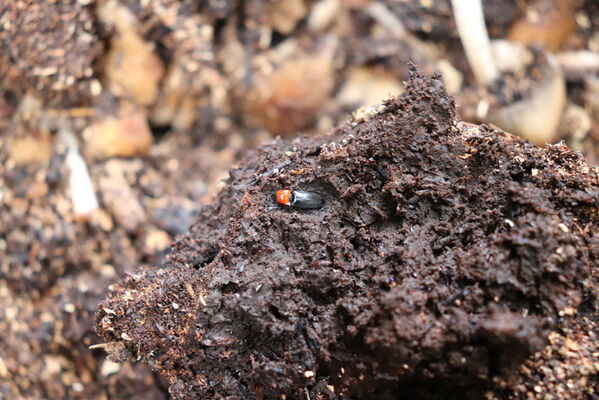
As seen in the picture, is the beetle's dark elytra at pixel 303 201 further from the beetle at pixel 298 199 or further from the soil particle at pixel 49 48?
the soil particle at pixel 49 48

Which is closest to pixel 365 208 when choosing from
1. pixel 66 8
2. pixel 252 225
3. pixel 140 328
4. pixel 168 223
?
pixel 252 225

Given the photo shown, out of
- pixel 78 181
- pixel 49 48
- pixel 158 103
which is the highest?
pixel 49 48

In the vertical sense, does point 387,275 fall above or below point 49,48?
below

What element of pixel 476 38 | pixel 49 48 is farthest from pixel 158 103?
pixel 476 38

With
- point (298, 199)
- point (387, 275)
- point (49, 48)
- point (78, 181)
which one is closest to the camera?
point (387, 275)

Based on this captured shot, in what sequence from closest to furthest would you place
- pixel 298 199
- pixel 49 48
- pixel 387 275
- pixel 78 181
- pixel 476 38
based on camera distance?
1. pixel 387 275
2. pixel 298 199
3. pixel 49 48
4. pixel 78 181
5. pixel 476 38

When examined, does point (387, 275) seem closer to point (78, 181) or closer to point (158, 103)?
point (78, 181)

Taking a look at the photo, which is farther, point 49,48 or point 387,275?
point 49,48

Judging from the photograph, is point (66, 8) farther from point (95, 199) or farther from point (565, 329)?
point (565, 329)

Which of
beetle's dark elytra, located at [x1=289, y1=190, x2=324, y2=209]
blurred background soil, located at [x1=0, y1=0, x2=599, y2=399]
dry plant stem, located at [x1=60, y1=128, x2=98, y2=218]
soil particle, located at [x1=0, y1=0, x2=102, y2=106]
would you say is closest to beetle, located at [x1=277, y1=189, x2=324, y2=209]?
beetle's dark elytra, located at [x1=289, y1=190, x2=324, y2=209]
